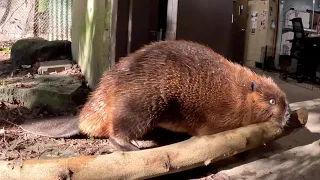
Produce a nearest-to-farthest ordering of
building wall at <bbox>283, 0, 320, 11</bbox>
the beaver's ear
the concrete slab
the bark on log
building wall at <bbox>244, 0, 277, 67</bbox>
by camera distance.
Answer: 1. the bark on log
2. the beaver's ear
3. the concrete slab
4. building wall at <bbox>244, 0, 277, 67</bbox>
5. building wall at <bbox>283, 0, 320, 11</bbox>

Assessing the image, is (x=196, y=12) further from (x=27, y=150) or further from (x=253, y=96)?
(x=27, y=150)

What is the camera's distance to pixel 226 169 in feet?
7.90

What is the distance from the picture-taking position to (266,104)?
96.5 inches

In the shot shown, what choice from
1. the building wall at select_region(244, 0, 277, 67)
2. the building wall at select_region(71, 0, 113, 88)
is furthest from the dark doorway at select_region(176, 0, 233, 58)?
the building wall at select_region(244, 0, 277, 67)

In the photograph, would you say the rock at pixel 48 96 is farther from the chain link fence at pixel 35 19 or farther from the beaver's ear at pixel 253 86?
the chain link fence at pixel 35 19

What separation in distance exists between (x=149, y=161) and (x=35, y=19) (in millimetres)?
7911

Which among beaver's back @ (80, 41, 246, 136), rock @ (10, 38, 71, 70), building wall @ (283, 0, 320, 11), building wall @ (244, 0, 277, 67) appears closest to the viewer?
beaver's back @ (80, 41, 246, 136)

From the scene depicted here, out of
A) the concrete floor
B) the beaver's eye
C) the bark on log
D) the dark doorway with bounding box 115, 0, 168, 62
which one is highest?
the dark doorway with bounding box 115, 0, 168, 62

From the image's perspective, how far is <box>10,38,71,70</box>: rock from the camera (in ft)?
21.4

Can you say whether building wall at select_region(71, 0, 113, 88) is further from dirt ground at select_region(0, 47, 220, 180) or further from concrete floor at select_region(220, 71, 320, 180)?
concrete floor at select_region(220, 71, 320, 180)

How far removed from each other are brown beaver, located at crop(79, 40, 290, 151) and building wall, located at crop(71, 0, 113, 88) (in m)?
1.28

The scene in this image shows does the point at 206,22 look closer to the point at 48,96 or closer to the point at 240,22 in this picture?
the point at 48,96

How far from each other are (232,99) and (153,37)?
60.8 inches

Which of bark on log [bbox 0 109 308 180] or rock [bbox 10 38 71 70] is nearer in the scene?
bark on log [bbox 0 109 308 180]
